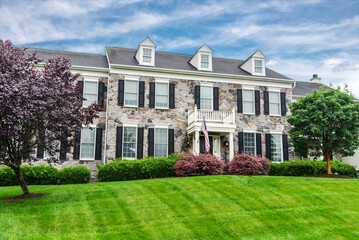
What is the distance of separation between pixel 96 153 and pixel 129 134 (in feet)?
7.27

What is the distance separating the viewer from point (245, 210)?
9.95m

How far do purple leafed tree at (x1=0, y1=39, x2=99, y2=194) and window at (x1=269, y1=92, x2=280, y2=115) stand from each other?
14.1m

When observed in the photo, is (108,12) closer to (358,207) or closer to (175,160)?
(175,160)

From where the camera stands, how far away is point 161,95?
20578mm

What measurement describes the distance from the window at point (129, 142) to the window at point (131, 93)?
5.31 ft

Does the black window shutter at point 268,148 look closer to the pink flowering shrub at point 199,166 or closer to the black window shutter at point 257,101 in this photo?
the black window shutter at point 257,101

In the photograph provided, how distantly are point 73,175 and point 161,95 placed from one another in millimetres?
7288

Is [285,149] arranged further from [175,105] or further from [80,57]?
[80,57]

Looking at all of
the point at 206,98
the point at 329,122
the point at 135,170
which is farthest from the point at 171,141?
the point at 329,122

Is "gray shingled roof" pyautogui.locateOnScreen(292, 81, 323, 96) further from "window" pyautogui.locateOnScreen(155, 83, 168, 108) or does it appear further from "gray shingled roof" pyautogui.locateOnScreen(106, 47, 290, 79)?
Result: "window" pyautogui.locateOnScreen(155, 83, 168, 108)

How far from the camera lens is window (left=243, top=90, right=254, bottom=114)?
22.0m

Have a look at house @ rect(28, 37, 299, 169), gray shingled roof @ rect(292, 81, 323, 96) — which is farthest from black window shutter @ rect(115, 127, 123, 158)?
gray shingled roof @ rect(292, 81, 323, 96)

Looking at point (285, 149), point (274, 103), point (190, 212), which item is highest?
point (274, 103)

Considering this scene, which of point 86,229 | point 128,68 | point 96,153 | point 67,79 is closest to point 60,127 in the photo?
point 67,79
